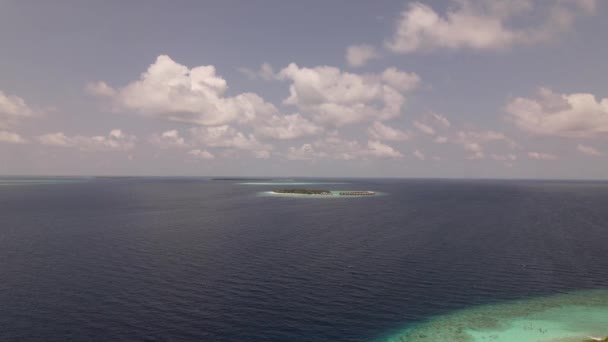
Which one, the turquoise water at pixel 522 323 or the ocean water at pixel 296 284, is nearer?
the turquoise water at pixel 522 323

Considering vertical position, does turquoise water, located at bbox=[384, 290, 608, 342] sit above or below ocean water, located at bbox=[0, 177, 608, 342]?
below

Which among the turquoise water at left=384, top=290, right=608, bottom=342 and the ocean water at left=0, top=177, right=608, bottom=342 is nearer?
the turquoise water at left=384, top=290, right=608, bottom=342

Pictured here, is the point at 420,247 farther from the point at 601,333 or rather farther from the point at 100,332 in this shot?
the point at 100,332

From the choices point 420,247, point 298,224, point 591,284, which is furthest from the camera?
point 298,224

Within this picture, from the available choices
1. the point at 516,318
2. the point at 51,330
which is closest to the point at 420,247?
the point at 516,318

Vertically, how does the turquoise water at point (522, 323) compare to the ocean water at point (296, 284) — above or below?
below

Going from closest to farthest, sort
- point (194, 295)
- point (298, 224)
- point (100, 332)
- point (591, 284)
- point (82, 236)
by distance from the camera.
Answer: point (100, 332) < point (194, 295) < point (591, 284) < point (82, 236) < point (298, 224)

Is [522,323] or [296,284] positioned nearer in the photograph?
[522,323]

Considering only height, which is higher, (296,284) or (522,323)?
(296,284)
